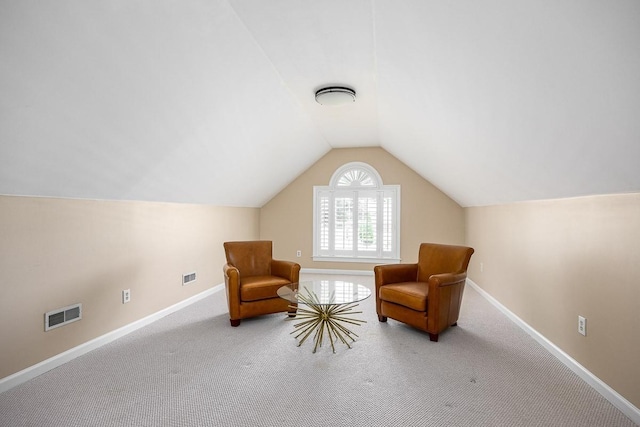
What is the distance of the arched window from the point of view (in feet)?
20.8

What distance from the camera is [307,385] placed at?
2.34 meters

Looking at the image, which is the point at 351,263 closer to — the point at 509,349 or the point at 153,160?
the point at 509,349

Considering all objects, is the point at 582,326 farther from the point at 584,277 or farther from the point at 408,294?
the point at 408,294

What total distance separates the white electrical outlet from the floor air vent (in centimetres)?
433

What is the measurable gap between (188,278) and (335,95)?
315 centimetres

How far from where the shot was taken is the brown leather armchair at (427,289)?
10.3ft

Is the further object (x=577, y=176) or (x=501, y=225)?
(x=501, y=225)

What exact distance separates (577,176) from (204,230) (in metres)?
4.46

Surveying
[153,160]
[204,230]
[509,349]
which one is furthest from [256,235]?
[509,349]

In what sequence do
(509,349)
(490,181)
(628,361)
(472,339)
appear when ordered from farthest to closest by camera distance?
(490,181), (472,339), (509,349), (628,361)

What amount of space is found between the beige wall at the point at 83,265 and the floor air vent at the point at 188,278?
0.08 m

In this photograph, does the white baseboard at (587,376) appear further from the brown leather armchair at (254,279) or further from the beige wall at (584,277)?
the brown leather armchair at (254,279)

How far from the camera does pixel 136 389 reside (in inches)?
88.6

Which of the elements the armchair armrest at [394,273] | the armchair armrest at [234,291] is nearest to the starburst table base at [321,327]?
the armchair armrest at [394,273]
